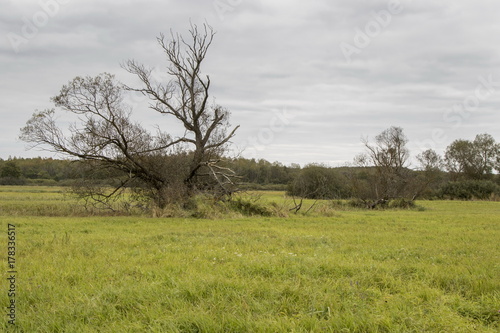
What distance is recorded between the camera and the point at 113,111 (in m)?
21.5

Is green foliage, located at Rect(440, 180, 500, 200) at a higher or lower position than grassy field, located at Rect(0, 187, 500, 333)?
higher

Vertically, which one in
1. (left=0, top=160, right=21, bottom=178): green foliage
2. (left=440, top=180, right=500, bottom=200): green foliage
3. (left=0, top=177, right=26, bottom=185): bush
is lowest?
(left=440, top=180, right=500, bottom=200): green foliage

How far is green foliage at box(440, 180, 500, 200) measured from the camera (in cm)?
5328

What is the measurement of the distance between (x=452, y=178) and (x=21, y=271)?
2951 inches

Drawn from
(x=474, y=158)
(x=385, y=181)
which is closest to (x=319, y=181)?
(x=385, y=181)

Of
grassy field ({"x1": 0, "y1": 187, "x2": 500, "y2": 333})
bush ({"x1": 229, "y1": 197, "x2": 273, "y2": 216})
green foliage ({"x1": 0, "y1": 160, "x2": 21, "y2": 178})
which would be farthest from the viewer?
green foliage ({"x1": 0, "y1": 160, "x2": 21, "y2": 178})

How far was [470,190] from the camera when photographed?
180 ft

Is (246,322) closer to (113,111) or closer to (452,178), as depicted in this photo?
(113,111)

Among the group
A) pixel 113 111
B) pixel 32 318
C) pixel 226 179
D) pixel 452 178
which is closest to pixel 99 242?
pixel 32 318

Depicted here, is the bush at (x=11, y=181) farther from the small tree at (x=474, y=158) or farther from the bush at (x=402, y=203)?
the small tree at (x=474, y=158)

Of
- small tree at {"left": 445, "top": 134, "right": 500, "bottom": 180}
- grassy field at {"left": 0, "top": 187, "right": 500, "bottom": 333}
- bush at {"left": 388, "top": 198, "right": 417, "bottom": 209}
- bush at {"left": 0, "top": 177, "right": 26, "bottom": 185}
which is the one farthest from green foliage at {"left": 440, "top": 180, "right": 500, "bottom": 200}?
bush at {"left": 0, "top": 177, "right": 26, "bottom": 185}

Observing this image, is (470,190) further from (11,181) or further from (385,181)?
(11,181)

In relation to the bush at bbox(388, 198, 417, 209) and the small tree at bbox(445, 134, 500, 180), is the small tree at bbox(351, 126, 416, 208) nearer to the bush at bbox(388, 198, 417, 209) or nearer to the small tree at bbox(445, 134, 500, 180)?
the bush at bbox(388, 198, 417, 209)

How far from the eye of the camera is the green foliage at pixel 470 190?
175ft
